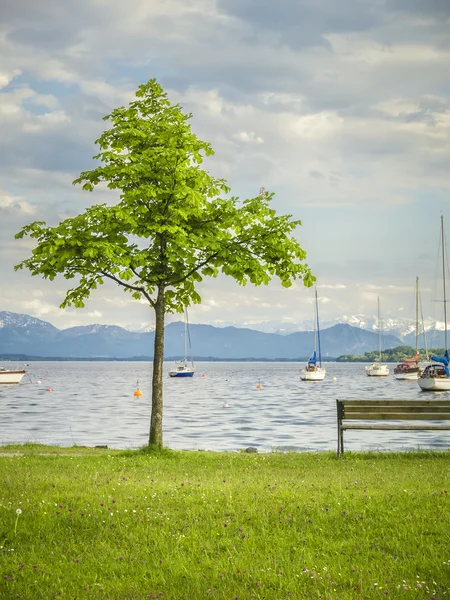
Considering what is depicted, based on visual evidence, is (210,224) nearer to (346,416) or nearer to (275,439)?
(346,416)

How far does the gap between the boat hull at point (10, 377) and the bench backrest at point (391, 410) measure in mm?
116315

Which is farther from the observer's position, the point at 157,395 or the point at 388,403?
the point at 157,395

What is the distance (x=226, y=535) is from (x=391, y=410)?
969 centimetres

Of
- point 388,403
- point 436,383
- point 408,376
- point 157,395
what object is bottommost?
point 408,376

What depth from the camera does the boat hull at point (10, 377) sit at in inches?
5059

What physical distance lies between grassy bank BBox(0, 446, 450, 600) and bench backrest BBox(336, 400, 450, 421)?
10.6 feet

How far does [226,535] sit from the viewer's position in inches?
379

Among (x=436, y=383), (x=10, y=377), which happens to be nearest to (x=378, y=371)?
(x=436, y=383)

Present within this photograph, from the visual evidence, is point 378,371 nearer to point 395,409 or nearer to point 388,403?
point 388,403

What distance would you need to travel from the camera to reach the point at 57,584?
7.86 m

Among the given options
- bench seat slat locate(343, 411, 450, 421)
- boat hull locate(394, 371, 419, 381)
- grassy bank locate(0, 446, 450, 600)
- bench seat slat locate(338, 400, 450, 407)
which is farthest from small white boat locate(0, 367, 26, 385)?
grassy bank locate(0, 446, 450, 600)

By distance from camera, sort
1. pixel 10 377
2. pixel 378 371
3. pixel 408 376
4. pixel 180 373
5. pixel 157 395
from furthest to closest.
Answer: pixel 378 371 → pixel 180 373 → pixel 408 376 → pixel 10 377 → pixel 157 395

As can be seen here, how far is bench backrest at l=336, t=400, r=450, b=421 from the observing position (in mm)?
18297

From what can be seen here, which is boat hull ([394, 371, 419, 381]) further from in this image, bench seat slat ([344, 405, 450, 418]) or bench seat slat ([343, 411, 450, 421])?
bench seat slat ([343, 411, 450, 421])
